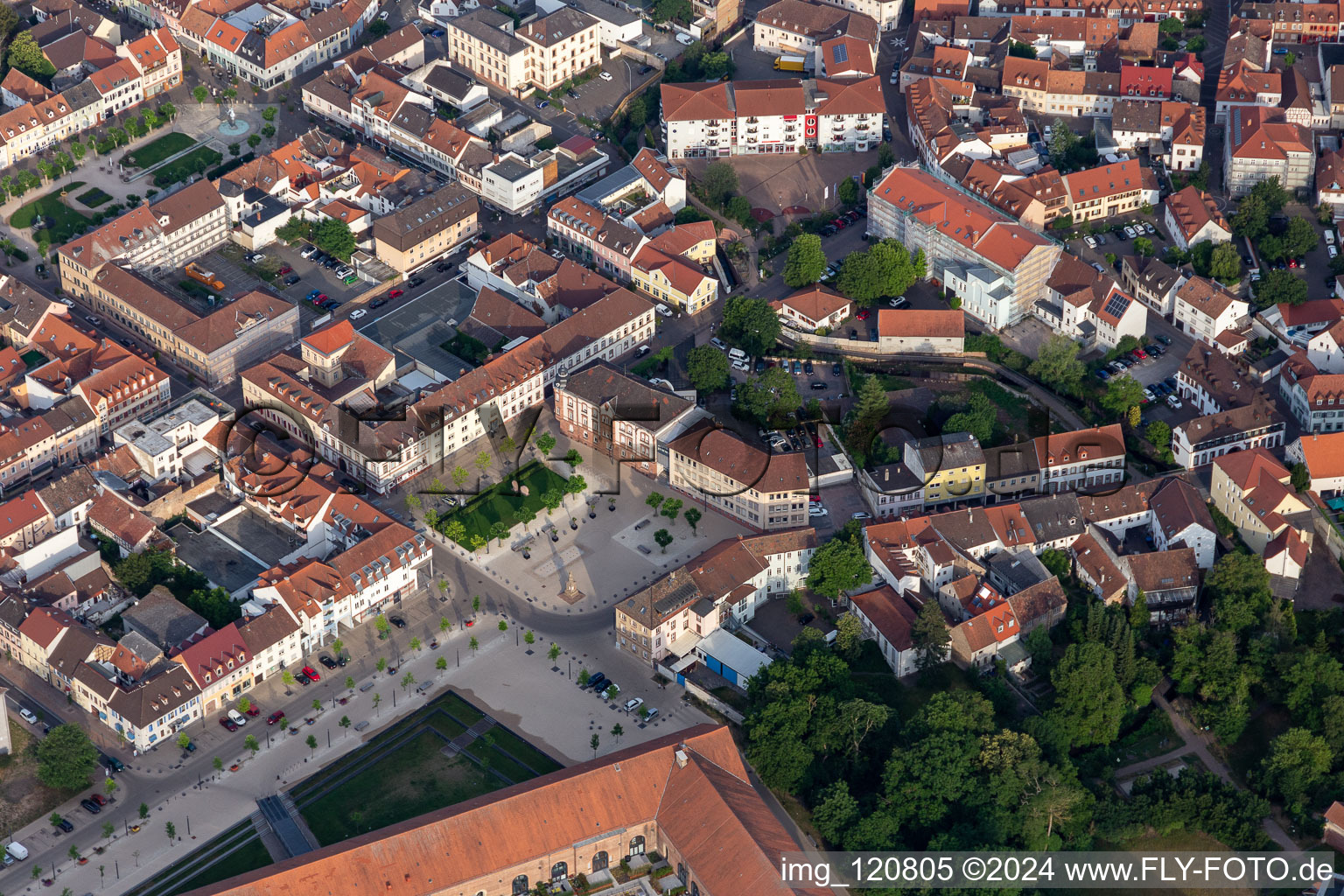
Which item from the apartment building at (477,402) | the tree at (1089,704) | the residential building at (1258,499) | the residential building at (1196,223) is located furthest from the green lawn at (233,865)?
the residential building at (1196,223)

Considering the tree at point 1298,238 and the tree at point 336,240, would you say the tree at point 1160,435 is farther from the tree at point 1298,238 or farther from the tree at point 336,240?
the tree at point 336,240

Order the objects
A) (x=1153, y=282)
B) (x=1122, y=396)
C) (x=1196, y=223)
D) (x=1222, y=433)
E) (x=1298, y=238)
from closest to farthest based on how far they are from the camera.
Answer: (x=1222, y=433) < (x=1122, y=396) < (x=1153, y=282) < (x=1298, y=238) < (x=1196, y=223)

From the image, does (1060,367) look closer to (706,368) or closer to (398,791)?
(706,368)

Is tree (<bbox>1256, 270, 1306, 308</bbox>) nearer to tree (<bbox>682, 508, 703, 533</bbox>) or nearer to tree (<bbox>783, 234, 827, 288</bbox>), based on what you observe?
tree (<bbox>783, 234, 827, 288</bbox>)

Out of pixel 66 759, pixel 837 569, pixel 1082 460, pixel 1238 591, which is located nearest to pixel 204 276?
pixel 66 759

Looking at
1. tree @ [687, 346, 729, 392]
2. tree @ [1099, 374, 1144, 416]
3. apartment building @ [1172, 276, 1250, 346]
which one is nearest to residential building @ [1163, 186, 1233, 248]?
apartment building @ [1172, 276, 1250, 346]

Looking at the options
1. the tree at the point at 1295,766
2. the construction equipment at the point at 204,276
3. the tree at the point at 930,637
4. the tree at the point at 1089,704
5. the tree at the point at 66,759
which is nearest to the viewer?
the tree at the point at 66,759
